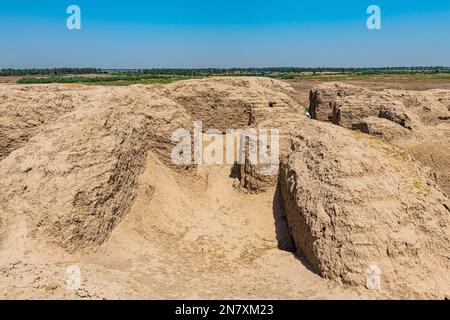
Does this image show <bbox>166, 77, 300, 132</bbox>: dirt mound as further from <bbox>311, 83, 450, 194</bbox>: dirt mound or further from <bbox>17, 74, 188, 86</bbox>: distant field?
<bbox>17, 74, 188, 86</bbox>: distant field

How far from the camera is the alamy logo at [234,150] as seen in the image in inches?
428

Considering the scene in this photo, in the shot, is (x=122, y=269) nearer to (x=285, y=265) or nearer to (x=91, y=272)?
(x=91, y=272)

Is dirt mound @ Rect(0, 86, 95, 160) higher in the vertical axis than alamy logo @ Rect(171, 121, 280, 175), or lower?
Result: higher

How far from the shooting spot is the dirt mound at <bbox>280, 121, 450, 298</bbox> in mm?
7037

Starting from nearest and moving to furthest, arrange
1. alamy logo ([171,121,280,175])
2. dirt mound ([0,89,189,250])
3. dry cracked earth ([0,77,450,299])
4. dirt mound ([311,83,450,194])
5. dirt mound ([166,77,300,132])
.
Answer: dry cracked earth ([0,77,450,299]) < dirt mound ([0,89,189,250]) < alamy logo ([171,121,280,175]) < dirt mound ([311,83,450,194]) < dirt mound ([166,77,300,132])

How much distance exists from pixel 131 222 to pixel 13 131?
4.15 metres

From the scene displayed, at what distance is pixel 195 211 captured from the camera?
10.6 m

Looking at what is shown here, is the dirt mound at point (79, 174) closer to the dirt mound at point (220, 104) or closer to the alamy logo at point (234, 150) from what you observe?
the alamy logo at point (234, 150)

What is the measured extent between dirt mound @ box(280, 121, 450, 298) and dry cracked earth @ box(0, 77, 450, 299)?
0.08ft

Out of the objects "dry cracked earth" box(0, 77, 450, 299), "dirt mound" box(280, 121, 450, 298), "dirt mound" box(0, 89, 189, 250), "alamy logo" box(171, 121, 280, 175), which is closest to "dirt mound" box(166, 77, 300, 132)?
"alamy logo" box(171, 121, 280, 175)

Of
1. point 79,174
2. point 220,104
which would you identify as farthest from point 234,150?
point 79,174

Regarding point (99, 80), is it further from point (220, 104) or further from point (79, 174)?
point (79, 174)

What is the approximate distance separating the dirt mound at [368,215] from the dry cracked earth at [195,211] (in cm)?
2

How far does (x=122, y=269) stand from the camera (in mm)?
7559
